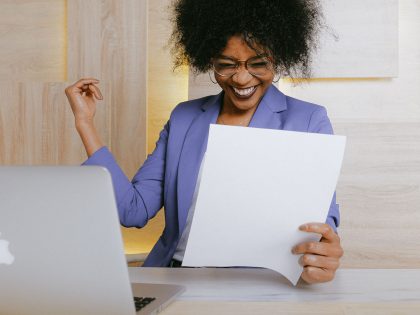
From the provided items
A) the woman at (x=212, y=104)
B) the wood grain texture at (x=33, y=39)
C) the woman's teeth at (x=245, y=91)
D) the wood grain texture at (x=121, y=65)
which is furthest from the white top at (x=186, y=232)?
the wood grain texture at (x=33, y=39)

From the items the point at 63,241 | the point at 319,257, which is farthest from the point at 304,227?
the point at 63,241

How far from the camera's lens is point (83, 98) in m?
1.82

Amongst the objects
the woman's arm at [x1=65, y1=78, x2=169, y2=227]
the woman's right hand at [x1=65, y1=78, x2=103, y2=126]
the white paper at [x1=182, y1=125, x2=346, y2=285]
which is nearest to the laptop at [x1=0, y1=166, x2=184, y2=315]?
the white paper at [x1=182, y1=125, x2=346, y2=285]

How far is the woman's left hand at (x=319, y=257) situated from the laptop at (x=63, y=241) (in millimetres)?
444

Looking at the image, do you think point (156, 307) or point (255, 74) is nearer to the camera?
point (156, 307)

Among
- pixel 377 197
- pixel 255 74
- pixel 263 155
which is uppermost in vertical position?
pixel 255 74

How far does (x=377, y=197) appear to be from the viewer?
2.57 m

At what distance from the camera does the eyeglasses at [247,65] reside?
5.81 ft

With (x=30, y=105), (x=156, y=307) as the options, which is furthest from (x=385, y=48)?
(x=156, y=307)

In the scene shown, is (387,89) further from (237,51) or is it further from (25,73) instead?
(25,73)

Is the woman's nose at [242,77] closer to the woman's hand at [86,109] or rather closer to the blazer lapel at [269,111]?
the blazer lapel at [269,111]

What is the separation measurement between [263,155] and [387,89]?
62.3 inches

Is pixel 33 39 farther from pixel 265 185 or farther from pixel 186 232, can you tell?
pixel 265 185

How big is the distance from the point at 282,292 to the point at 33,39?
6.74 feet
